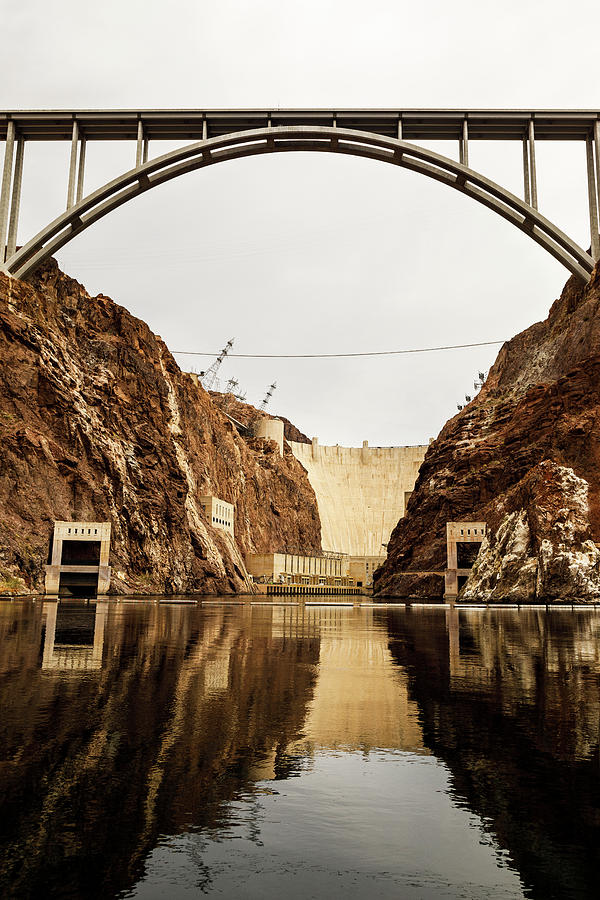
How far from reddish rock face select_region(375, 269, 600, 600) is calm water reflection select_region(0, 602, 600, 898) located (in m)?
28.1

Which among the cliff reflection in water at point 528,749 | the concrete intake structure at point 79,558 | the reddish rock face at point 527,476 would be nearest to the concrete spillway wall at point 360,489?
the reddish rock face at point 527,476

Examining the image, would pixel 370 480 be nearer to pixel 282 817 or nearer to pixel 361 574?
pixel 361 574

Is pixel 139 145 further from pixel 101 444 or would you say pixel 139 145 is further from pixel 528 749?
pixel 528 749

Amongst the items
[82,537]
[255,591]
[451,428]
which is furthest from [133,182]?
[255,591]

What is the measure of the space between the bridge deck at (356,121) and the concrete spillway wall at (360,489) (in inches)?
A: 4117

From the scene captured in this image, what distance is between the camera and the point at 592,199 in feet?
125

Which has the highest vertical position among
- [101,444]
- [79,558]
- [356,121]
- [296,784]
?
[356,121]

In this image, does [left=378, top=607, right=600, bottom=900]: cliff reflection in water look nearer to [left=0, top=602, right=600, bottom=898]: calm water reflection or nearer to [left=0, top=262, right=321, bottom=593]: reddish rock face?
[left=0, top=602, right=600, bottom=898]: calm water reflection

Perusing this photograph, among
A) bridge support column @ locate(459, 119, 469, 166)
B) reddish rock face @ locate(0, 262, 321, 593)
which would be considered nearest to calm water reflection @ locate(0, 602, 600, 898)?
reddish rock face @ locate(0, 262, 321, 593)

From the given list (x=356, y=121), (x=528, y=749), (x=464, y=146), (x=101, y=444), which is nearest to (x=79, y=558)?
(x=101, y=444)

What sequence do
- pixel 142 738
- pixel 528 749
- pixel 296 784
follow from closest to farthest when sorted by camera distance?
pixel 296 784 → pixel 528 749 → pixel 142 738

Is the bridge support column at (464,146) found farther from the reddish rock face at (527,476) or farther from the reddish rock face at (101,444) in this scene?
the reddish rock face at (101,444)

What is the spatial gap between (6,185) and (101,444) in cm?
1874

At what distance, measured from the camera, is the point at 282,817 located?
3051 millimetres
